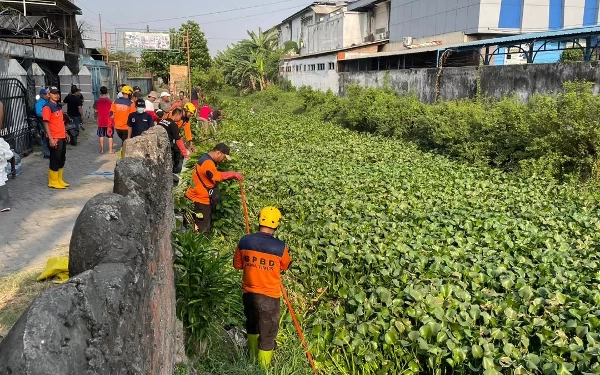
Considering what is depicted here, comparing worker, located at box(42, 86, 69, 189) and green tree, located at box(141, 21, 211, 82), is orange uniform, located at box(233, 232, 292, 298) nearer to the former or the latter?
worker, located at box(42, 86, 69, 189)

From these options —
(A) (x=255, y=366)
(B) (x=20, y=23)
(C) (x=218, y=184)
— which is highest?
(B) (x=20, y=23)

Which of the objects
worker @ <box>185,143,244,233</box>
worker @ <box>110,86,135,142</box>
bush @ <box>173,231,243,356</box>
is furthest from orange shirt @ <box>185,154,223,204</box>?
worker @ <box>110,86,135,142</box>

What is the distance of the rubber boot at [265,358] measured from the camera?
4.77 metres

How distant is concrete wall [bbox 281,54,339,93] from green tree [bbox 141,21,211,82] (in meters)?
7.99

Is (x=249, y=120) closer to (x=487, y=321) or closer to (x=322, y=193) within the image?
(x=322, y=193)

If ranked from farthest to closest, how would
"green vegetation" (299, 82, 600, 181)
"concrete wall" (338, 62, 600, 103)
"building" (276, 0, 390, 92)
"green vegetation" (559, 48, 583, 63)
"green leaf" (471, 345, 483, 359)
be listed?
"building" (276, 0, 390, 92) < "green vegetation" (559, 48, 583, 63) < "concrete wall" (338, 62, 600, 103) < "green vegetation" (299, 82, 600, 181) < "green leaf" (471, 345, 483, 359)

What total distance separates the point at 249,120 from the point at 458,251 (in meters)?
15.6

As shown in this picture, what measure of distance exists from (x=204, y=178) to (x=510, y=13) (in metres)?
21.8

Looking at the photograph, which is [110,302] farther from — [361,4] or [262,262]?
[361,4]

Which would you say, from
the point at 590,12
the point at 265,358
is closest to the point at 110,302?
the point at 265,358

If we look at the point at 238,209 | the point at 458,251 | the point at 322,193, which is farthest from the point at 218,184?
the point at 458,251

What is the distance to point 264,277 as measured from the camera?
4777 millimetres

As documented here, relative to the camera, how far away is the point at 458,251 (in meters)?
5.68

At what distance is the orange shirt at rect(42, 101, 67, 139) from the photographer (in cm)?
845
